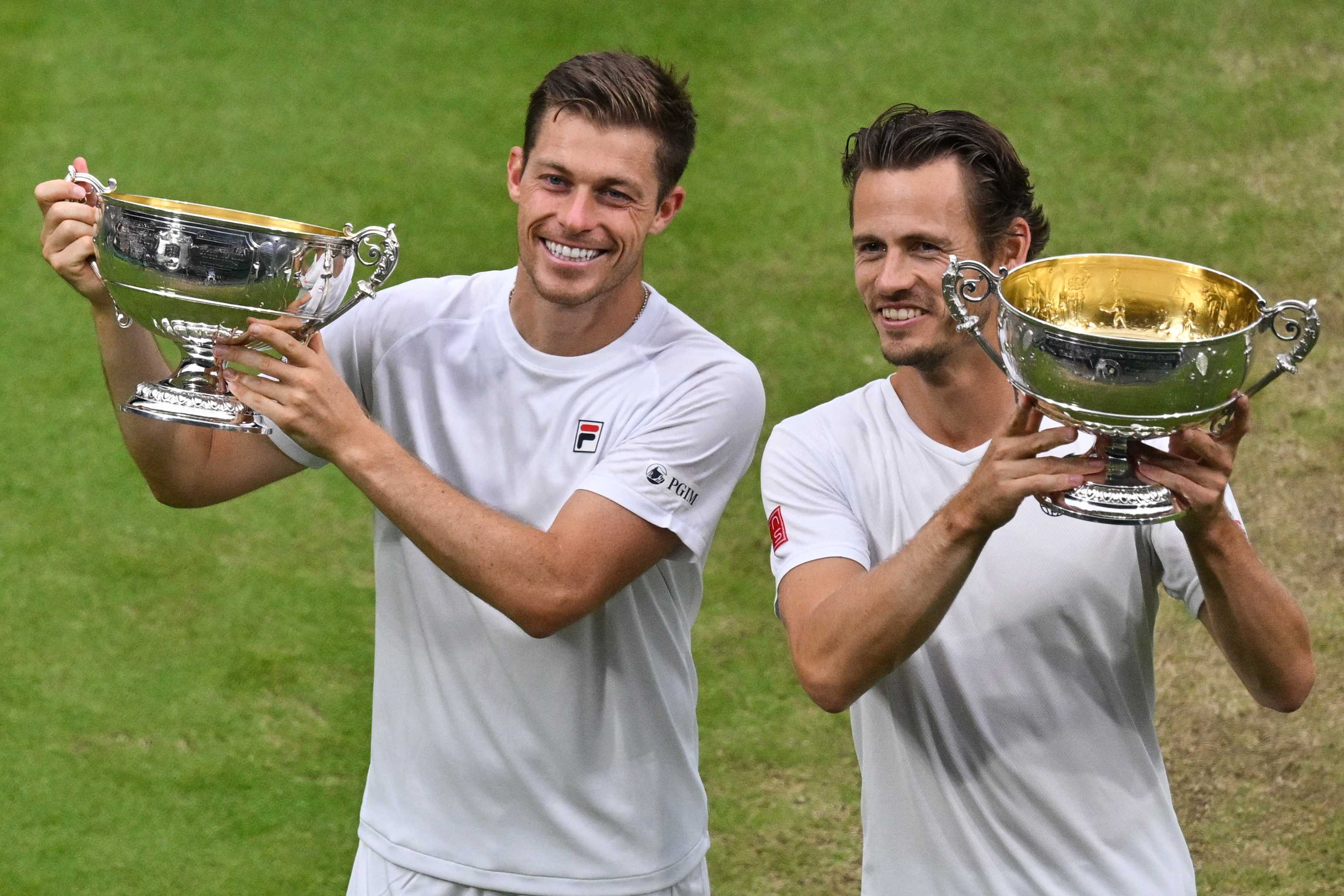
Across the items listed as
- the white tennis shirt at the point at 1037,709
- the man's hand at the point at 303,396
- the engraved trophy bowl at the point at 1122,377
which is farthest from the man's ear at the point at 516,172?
the engraved trophy bowl at the point at 1122,377

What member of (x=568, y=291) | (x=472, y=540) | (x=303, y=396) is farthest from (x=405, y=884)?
(x=568, y=291)

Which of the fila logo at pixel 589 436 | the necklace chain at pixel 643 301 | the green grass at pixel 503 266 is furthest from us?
the green grass at pixel 503 266

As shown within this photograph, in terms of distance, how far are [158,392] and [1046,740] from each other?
63.1 inches

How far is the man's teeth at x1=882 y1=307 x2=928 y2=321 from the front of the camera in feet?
9.73

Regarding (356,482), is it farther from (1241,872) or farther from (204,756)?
(1241,872)

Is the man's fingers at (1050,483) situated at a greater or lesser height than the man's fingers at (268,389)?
greater

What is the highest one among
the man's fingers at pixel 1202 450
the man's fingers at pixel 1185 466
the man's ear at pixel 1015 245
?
the man's ear at pixel 1015 245

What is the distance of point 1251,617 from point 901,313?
743 millimetres

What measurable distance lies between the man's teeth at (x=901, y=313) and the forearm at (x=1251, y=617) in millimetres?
600

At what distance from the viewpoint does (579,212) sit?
124 inches

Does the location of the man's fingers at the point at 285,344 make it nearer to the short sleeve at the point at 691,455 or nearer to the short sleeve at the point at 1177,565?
the short sleeve at the point at 691,455

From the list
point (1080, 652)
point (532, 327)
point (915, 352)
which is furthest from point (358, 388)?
point (1080, 652)

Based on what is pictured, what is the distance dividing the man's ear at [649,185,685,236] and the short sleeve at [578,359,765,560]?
0.29 meters

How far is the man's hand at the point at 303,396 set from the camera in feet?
9.40
